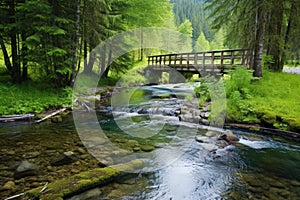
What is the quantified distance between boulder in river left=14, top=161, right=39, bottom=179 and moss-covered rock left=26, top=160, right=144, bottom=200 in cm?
77

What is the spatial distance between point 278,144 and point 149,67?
18.3 m

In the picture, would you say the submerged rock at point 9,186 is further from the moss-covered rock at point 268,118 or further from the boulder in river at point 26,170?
the moss-covered rock at point 268,118

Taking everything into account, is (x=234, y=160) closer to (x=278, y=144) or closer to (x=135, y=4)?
(x=278, y=144)

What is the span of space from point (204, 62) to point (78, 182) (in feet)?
40.5

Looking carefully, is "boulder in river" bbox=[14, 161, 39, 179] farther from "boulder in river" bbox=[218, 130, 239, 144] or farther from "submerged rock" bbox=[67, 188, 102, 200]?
"boulder in river" bbox=[218, 130, 239, 144]

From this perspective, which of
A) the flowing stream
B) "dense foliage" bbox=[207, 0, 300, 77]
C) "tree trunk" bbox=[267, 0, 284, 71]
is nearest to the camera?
the flowing stream

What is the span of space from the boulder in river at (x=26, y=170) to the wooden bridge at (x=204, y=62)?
1027cm

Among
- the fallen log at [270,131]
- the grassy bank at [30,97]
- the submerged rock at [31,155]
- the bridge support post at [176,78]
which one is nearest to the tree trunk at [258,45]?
the fallen log at [270,131]

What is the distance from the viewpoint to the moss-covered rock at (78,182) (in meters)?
3.72

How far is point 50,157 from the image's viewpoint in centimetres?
533

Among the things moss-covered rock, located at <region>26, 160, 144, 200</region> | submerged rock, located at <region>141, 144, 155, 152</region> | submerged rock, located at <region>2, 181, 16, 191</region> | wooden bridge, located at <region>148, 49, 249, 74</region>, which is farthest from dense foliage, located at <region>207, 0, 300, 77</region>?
submerged rock, located at <region>2, 181, 16, 191</region>

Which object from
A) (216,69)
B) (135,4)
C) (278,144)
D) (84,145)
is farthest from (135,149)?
(135,4)

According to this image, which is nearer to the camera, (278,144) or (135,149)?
(135,149)

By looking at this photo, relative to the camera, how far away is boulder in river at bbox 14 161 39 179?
4.46 m
